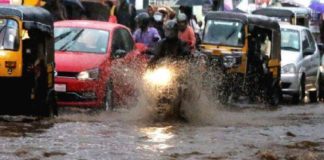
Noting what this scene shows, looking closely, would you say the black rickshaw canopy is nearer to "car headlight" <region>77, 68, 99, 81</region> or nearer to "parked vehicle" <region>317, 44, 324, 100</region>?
"parked vehicle" <region>317, 44, 324, 100</region>

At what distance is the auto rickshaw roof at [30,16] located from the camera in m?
13.5

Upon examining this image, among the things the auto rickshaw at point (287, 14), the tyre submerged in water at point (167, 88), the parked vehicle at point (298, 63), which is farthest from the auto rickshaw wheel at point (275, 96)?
the auto rickshaw at point (287, 14)

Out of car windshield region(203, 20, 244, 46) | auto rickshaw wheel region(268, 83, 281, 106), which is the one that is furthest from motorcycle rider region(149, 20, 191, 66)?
auto rickshaw wheel region(268, 83, 281, 106)

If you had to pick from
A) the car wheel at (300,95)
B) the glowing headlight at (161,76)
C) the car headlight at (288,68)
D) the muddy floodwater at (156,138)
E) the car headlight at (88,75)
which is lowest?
the car wheel at (300,95)

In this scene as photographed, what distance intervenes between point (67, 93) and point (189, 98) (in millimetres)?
2615

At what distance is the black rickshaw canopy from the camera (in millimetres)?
20494

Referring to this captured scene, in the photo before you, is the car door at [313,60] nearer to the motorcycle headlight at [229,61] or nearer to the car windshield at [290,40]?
the car windshield at [290,40]

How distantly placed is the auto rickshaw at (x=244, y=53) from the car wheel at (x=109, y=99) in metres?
3.64

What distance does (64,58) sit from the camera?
645 inches

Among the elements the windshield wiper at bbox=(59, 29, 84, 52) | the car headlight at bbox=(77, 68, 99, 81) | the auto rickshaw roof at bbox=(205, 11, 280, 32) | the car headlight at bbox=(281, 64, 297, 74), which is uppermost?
the auto rickshaw roof at bbox=(205, 11, 280, 32)

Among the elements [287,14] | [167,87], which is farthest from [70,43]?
[287,14]

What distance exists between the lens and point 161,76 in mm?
13797

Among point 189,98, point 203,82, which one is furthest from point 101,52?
point 189,98

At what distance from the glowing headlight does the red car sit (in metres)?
2.12
